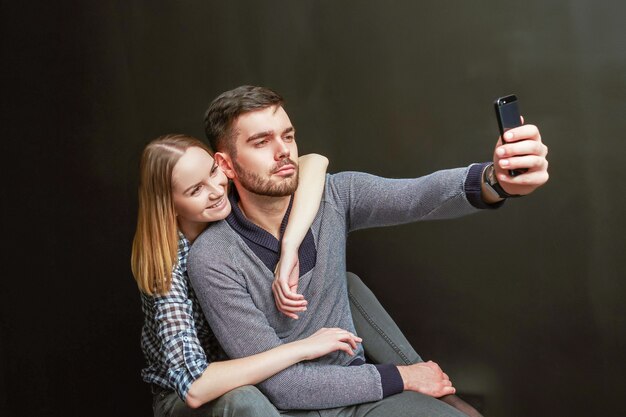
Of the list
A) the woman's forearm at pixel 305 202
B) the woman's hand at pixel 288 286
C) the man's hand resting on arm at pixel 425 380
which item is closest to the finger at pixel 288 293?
the woman's hand at pixel 288 286

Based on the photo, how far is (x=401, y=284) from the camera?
2797mm

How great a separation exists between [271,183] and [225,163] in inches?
6.5

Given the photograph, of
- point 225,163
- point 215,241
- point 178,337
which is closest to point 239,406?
point 178,337

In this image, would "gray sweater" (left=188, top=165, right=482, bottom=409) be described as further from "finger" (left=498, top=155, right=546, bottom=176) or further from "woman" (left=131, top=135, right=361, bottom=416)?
"finger" (left=498, top=155, right=546, bottom=176)

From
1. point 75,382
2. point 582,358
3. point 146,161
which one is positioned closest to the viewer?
point 146,161

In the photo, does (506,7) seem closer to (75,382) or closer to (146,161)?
(146,161)

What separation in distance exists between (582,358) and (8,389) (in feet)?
6.96

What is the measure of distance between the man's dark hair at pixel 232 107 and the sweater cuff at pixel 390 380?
69 centimetres

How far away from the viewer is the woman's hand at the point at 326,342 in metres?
1.90

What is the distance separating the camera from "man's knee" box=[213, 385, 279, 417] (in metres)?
1.81

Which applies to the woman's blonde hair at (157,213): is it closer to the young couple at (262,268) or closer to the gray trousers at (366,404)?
the young couple at (262,268)

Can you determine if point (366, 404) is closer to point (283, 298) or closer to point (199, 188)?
point (283, 298)

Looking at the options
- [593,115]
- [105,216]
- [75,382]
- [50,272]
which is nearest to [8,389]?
[75,382]

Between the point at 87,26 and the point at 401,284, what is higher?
the point at 87,26
